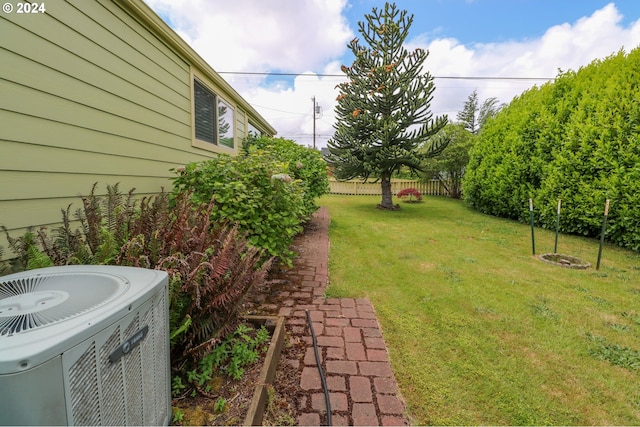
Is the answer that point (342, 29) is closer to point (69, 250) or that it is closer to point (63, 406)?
point (69, 250)

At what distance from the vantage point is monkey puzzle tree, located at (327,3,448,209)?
852cm

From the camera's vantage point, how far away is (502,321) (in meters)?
2.55

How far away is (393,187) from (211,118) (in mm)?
13158

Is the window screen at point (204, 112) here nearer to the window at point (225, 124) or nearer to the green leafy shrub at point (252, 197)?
the window at point (225, 124)

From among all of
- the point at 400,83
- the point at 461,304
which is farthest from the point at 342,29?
the point at 461,304

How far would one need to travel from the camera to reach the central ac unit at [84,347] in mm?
603

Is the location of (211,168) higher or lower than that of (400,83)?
lower

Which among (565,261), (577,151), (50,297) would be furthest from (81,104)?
(577,151)

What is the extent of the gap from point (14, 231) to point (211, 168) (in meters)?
1.60

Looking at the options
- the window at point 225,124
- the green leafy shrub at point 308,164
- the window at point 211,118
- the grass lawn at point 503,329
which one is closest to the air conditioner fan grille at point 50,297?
the grass lawn at point 503,329

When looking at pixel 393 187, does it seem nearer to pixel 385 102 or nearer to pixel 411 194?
pixel 411 194

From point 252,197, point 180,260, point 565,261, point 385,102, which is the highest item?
point 385,102

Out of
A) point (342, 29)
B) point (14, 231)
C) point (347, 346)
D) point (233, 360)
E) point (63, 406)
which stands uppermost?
point (342, 29)

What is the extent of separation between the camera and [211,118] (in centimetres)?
531
